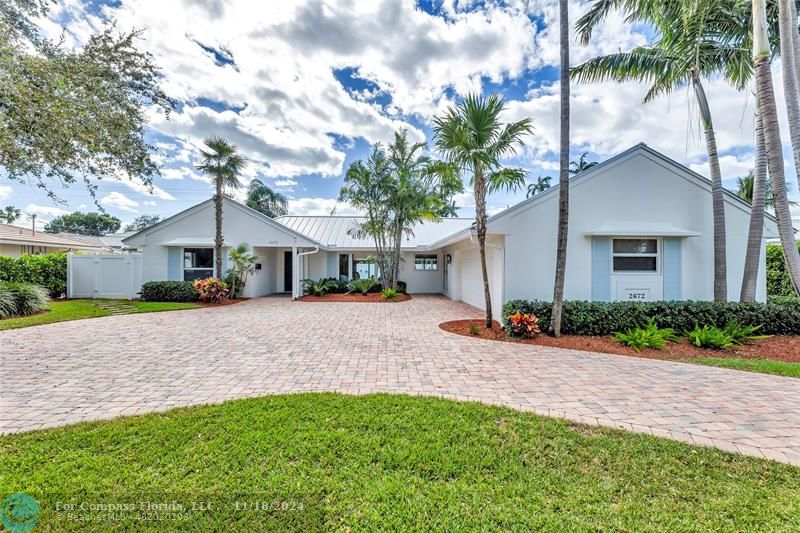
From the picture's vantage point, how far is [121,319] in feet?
33.0

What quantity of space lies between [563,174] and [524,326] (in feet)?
12.3

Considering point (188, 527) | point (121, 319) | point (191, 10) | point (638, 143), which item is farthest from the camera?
point (121, 319)

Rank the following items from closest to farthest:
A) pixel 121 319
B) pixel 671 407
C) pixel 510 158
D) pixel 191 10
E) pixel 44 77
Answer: pixel 671 407
pixel 44 77
pixel 191 10
pixel 510 158
pixel 121 319

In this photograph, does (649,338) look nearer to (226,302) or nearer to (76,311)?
(226,302)

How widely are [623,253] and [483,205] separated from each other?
456cm

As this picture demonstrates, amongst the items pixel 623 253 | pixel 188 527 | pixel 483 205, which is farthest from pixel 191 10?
pixel 623 253

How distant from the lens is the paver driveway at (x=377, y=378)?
3.82m

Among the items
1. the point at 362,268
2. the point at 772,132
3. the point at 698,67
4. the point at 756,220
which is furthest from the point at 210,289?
the point at 756,220

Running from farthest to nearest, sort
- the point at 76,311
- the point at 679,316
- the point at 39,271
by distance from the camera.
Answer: the point at 39,271, the point at 76,311, the point at 679,316

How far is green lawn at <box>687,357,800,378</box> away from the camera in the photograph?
5.54m

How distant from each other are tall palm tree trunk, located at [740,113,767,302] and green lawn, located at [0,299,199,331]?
58.2ft

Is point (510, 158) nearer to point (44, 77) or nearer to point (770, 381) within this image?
point (770, 381)

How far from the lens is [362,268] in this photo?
756 inches

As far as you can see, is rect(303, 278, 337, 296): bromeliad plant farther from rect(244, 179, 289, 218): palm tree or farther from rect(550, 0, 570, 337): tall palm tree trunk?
rect(244, 179, 289, 218): palm tree
